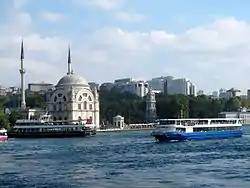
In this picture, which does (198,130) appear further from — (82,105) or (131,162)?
(82,105)

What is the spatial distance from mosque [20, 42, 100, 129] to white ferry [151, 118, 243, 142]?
50482 mm

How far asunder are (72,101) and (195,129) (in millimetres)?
56203

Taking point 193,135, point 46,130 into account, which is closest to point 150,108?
point 46,130

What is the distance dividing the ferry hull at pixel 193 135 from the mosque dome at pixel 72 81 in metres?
56.1

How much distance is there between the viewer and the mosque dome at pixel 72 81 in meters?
119

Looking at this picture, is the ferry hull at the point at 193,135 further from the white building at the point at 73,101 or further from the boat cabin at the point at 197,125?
the white building at the point at 73,101

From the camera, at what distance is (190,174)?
94.0ft

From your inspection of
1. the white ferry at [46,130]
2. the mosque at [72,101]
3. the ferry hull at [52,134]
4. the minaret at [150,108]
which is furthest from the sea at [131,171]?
the minaret at [150,108]

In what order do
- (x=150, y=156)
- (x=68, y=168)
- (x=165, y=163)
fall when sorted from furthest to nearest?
(x=150, y=156) → (x=165, y=163) → (x=68, y=168)

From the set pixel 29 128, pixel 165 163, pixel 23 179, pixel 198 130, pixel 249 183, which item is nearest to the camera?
pixel 249 183

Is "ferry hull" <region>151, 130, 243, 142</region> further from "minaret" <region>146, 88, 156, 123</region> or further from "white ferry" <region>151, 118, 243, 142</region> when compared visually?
"minaret" <region>146, 88, 156, 123</region>

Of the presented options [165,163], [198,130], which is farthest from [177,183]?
[198,130]

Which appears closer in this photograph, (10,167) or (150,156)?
(10,167)

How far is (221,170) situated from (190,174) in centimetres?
237
